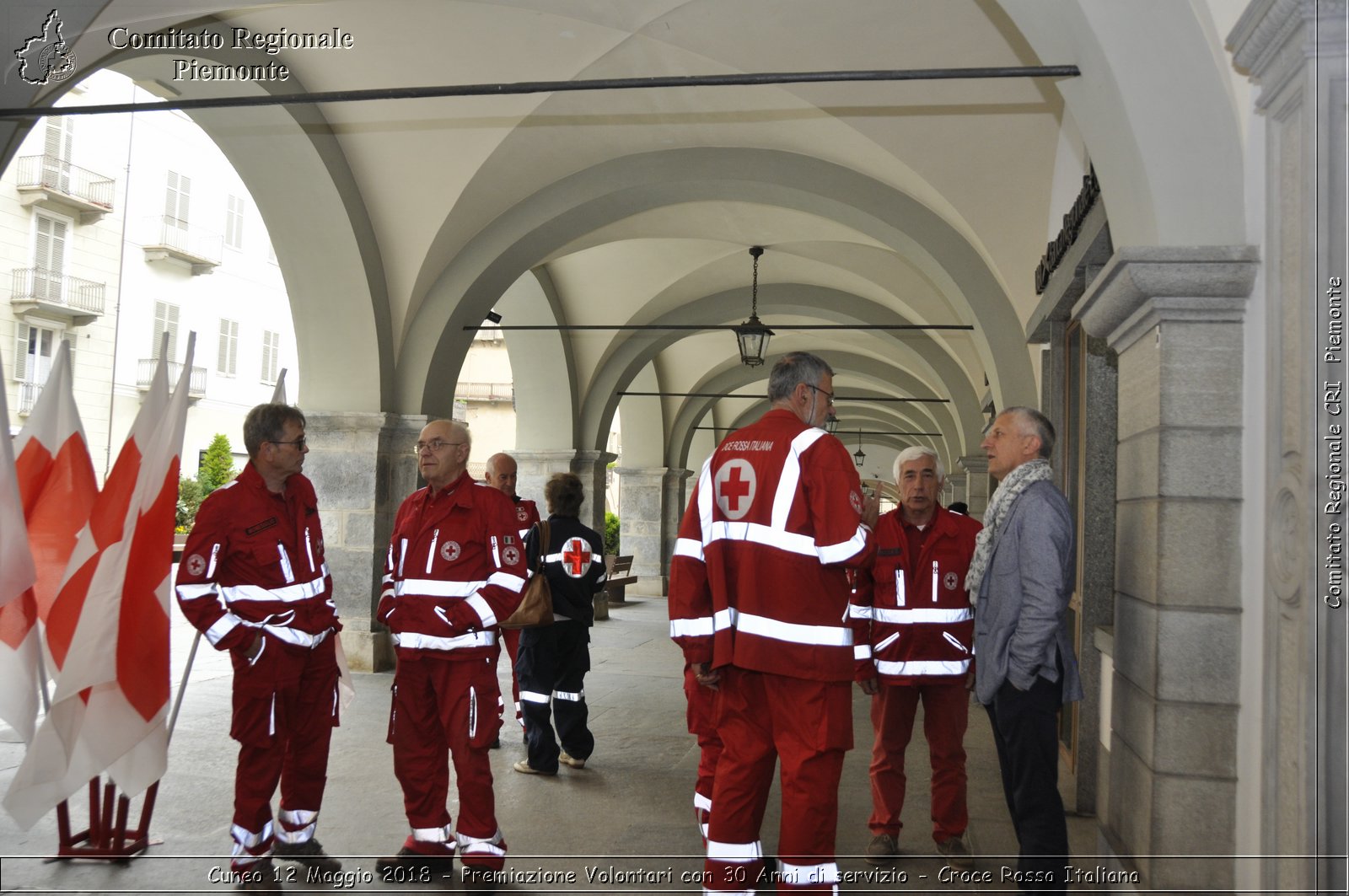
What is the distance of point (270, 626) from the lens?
424 cm

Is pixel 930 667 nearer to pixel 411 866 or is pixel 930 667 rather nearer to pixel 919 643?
pixel 919 643

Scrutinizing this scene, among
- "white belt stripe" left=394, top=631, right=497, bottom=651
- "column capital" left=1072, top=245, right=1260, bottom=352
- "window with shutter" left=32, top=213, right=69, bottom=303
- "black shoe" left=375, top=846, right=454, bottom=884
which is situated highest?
"window with shutter" left=32, top=213, right=69, bottom=303

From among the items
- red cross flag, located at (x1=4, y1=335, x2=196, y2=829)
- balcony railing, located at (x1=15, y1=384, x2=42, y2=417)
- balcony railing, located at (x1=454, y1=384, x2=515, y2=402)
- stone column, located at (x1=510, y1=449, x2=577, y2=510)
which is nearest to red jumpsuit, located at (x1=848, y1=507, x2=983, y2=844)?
red cross flag, located at (x1=4, y1=335, x2=196, y2=829)

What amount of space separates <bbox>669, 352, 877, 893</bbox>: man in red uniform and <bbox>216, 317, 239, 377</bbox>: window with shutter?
1157 inches

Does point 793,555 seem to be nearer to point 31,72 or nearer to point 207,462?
point 31,72

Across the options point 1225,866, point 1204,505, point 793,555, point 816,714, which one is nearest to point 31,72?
point 793,555

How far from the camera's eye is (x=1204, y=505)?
3.58 metres

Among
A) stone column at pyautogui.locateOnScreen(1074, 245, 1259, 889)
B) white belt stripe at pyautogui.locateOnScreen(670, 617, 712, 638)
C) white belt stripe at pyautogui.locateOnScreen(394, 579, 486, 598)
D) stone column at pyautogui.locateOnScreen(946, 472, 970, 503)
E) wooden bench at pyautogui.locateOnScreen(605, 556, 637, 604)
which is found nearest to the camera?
stone column at pyautogui.locateOnScreen(1074, 245, 1259, 889)

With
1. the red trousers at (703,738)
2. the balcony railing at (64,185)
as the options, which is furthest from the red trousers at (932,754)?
the balcony railing at (64,185)

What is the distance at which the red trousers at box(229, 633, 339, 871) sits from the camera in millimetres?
4152

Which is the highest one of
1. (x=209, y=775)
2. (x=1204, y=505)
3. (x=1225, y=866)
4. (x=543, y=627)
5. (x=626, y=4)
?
(x=626, y=4)

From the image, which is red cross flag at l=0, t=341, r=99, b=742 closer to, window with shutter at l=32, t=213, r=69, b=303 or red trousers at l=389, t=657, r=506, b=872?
red trousers at l=389, t=657, r=506, b=872

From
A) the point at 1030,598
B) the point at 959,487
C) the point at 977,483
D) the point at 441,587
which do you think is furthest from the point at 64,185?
the point at 1030,598

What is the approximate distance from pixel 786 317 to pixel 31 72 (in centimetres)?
1407
